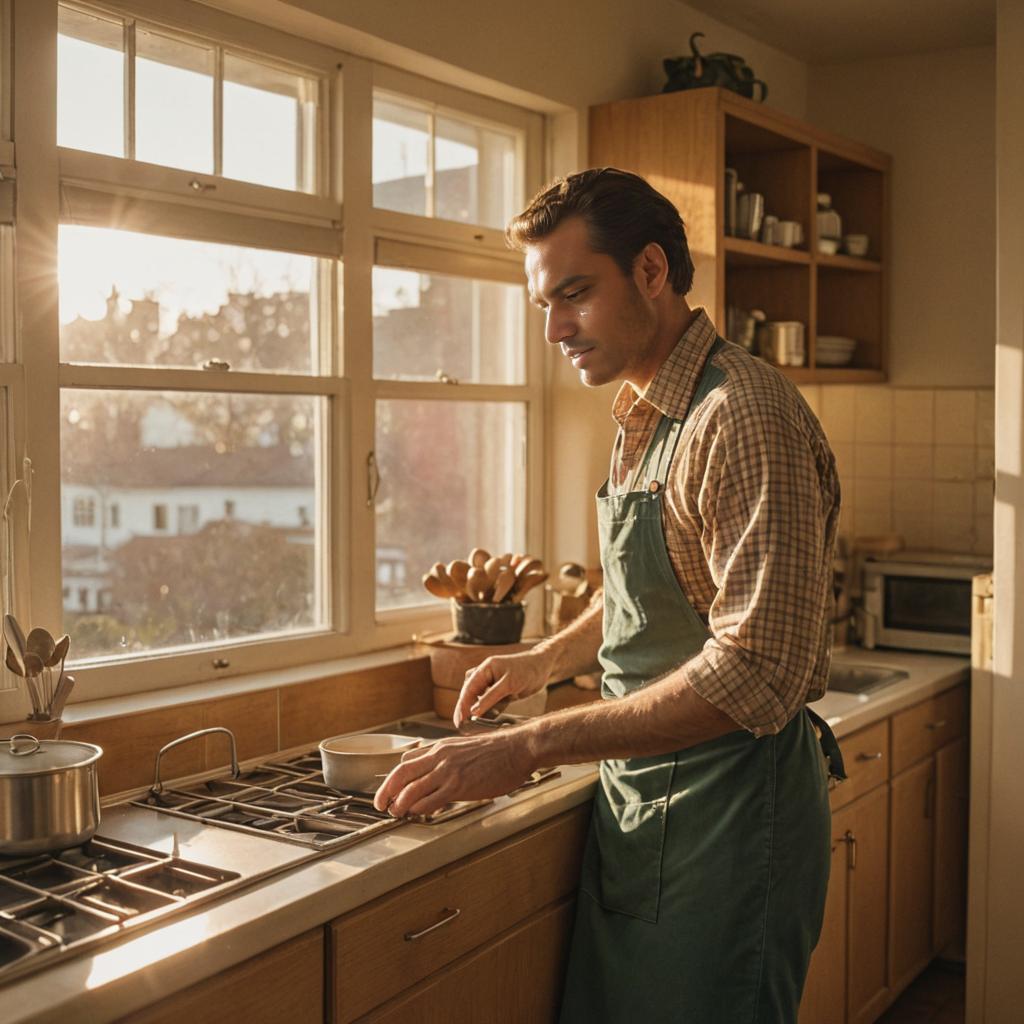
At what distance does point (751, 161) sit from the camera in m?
3.67

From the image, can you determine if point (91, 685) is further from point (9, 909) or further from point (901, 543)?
point (901, 543)

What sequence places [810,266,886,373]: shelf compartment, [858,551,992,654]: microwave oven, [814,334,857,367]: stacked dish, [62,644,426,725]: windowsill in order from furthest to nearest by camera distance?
[810,266,886,373]: shelf compartment, [814,334,857,367]: stacked dish, [858,551,992,654]: microwave oven, [62,644,426,725]: windowsill

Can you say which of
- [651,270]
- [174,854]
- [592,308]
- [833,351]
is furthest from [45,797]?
[833,351]

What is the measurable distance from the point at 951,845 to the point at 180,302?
8.43 feet

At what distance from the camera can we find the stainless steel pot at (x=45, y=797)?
1.72 m

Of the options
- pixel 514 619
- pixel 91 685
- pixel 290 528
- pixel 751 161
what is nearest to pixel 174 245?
pixel 290 528

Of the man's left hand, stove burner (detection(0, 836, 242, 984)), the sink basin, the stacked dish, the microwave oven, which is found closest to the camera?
stove burner (detection(0, 836, 242, 984))

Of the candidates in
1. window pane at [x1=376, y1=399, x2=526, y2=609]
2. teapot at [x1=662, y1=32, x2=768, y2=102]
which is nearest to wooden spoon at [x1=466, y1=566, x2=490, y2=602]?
window pane at [x1=376, y1=399, x2=526, y2=609]

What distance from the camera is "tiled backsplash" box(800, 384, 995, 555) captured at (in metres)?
3.91

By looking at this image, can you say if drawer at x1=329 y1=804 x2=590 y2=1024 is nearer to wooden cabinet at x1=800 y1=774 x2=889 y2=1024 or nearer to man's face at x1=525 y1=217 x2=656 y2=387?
man's face at x1=525 y1=217 x2=656 y2=387

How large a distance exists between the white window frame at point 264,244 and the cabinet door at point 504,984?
0.84 meters

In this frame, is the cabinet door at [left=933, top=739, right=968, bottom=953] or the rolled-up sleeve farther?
the cabinet door at [left=933, top=739, right=968, bottom=953]

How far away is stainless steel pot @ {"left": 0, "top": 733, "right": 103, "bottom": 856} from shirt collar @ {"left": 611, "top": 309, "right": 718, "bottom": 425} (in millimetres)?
959

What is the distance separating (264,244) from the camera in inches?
101
